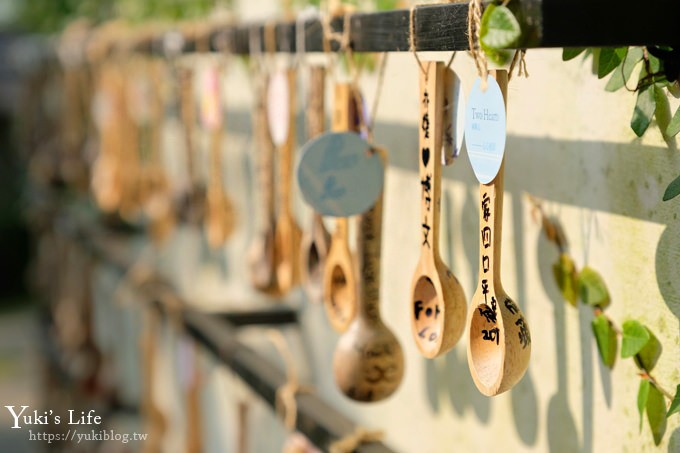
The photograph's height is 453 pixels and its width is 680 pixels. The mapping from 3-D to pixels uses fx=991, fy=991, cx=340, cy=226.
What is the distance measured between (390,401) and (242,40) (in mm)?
499

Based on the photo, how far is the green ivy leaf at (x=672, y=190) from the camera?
636 millimetres

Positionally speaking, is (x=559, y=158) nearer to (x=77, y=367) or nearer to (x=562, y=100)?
(x=562, y=100)

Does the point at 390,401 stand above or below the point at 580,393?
below

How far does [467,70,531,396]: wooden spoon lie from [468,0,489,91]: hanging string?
0.01 metres

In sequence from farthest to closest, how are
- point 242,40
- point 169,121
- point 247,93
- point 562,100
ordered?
point 169,121 → point 247,93 → point 242,40 → point 562,100

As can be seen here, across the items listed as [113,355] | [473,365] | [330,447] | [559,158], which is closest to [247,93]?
[330,447]

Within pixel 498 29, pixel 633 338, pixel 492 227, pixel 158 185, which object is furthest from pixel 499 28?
pixel 158 185

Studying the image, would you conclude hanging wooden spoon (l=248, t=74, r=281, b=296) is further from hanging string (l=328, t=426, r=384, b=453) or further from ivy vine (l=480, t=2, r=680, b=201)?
ivy vine (l=480, t=2, r=680, b=201)

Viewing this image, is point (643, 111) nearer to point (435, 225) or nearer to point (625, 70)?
point (625, 70)

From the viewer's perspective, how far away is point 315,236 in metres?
1.03

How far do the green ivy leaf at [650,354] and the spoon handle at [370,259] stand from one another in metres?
0.27

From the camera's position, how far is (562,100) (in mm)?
807

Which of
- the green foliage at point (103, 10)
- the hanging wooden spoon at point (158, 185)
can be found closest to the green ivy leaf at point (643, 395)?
the hanging wooden spoon at point (158, 185)

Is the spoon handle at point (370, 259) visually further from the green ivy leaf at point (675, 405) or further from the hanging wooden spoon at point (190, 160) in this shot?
the hanging wooden spoon at point (190, 160)
